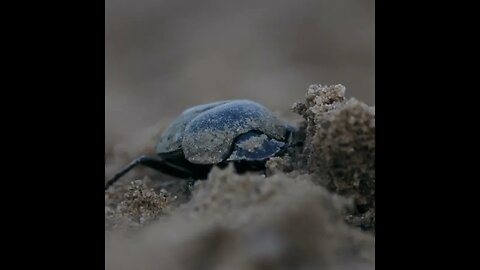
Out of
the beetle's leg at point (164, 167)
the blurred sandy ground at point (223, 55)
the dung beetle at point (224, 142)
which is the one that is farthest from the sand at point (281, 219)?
the blurred sandy ground at point (223, 55)

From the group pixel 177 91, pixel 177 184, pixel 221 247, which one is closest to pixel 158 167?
pixel 177 184

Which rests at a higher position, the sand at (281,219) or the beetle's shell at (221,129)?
the beetle's shell at (221,129)

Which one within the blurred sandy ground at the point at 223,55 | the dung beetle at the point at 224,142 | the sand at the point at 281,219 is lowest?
the sand at the point at 281,219

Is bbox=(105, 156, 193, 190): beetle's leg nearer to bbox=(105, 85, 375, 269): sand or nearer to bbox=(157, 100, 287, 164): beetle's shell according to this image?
bbox=(157, 100, 287, 164): beetle's shell

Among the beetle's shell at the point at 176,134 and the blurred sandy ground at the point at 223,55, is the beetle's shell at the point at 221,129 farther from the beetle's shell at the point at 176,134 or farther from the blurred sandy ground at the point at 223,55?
the blurred sandy ground at the point at 223,55

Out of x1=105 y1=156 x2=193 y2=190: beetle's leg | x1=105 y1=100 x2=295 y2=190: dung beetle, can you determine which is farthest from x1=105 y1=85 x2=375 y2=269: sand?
x1=105 y1=156 x2=193 y2=190: beetle's leg

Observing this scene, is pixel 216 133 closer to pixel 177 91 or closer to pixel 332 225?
pixel 332 225
